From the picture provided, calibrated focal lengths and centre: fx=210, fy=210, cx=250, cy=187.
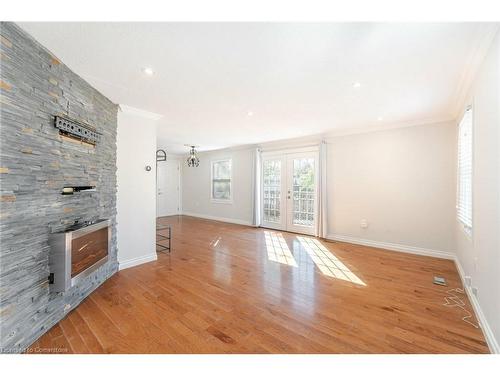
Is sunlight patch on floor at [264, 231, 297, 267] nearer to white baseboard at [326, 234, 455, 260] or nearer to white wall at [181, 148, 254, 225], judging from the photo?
white baseboard at [326, 234, 455, 260]

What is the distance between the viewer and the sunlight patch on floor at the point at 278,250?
3576 millimetres

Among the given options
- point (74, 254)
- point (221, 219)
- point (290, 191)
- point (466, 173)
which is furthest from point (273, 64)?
point (221, 219)

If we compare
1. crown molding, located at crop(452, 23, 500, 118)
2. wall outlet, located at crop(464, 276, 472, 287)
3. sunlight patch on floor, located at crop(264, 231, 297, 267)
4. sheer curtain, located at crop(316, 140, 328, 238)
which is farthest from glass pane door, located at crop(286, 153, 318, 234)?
wall outlet, located at crop(464, 276, 472, 287)

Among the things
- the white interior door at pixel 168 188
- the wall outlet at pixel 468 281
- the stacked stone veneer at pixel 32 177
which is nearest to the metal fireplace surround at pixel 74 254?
the stacked stone veneer at pixel 32 177

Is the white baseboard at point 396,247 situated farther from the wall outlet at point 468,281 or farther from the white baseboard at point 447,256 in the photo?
the wall outlet at point 468,281

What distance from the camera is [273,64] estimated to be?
6.61ft

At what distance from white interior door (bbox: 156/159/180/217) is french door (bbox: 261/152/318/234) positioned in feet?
13.2

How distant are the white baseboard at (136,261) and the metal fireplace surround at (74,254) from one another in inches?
28.9

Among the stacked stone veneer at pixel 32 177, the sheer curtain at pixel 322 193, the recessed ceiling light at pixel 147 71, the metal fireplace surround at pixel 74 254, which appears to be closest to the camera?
the stacked stone veneer at pixel 32 177

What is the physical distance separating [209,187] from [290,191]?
3.29m

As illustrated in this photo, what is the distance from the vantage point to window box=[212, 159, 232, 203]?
283 inches

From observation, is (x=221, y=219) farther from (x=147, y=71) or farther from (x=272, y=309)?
(x=147, y=71)

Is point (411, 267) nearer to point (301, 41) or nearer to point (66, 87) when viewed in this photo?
point (301, 41)

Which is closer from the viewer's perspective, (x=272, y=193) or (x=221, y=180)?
(x=272, y=193)
